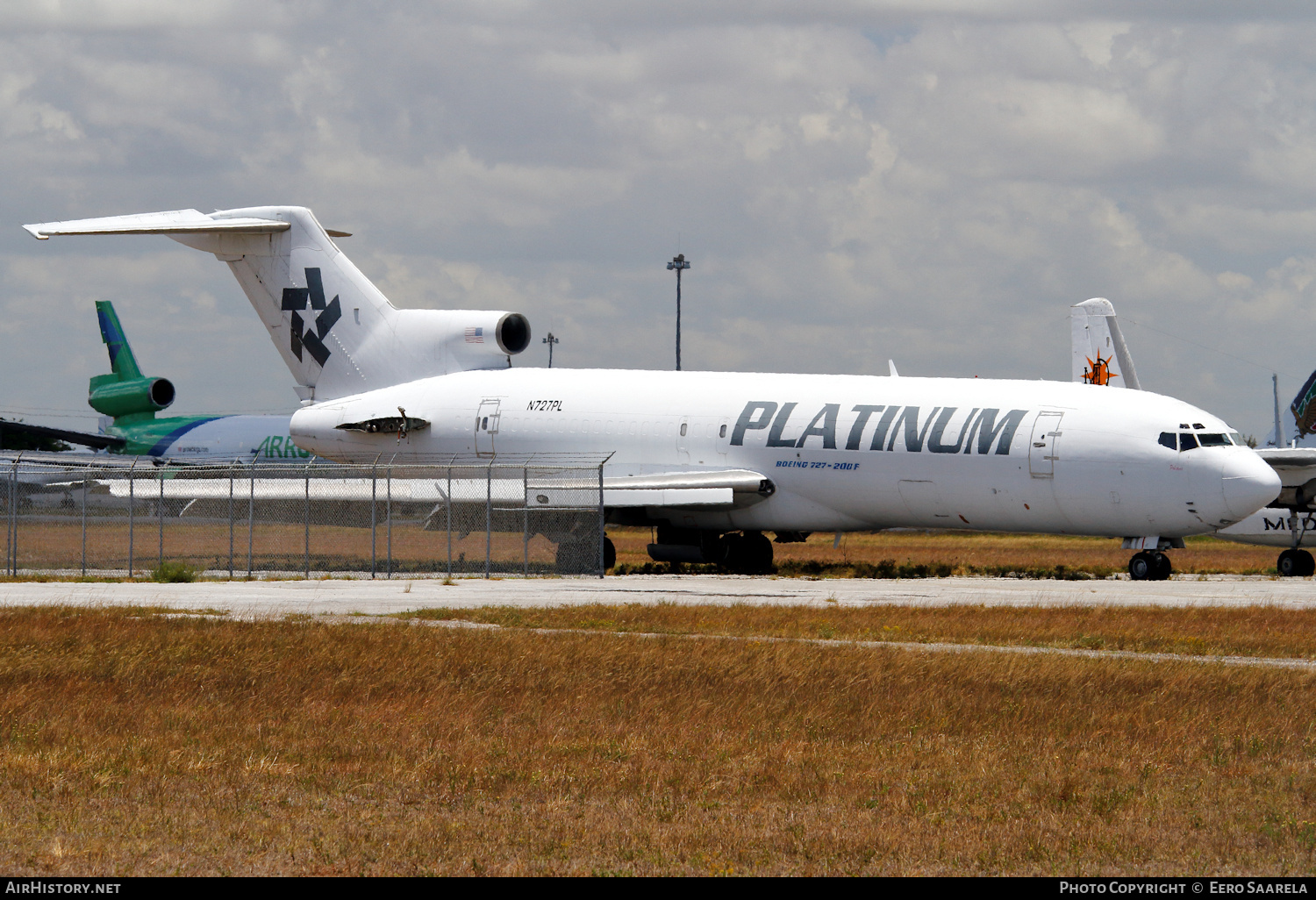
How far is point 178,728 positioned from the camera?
42.0 feet

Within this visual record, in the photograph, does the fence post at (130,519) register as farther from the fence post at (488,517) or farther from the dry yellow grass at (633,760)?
the dry yellow grass at (633,760)

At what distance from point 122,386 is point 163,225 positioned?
44.4m

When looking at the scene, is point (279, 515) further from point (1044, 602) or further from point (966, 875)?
point (966, 875)

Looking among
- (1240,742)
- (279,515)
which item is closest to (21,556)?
(279,515)

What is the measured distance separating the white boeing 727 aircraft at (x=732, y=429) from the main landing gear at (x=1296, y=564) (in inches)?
263

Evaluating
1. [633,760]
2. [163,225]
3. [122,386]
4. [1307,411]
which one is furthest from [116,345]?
[633,760]

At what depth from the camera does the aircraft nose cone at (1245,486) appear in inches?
1251

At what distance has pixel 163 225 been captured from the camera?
44188 millimetres

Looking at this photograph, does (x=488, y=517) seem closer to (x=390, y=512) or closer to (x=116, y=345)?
(x=390, y=512)

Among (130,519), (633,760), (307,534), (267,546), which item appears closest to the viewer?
(633,760)

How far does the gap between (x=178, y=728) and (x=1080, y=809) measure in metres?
7.02

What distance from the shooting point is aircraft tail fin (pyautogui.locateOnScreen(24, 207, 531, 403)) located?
44594 millimetres

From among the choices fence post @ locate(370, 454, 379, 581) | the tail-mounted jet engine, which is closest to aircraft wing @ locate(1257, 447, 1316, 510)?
fence post @ locate(370, 454, 379, 581)

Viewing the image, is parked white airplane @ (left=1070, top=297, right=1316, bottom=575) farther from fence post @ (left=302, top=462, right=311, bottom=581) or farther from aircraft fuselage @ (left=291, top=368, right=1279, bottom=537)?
fence post @ (left=302, top=462, right=311, bottom=581)
